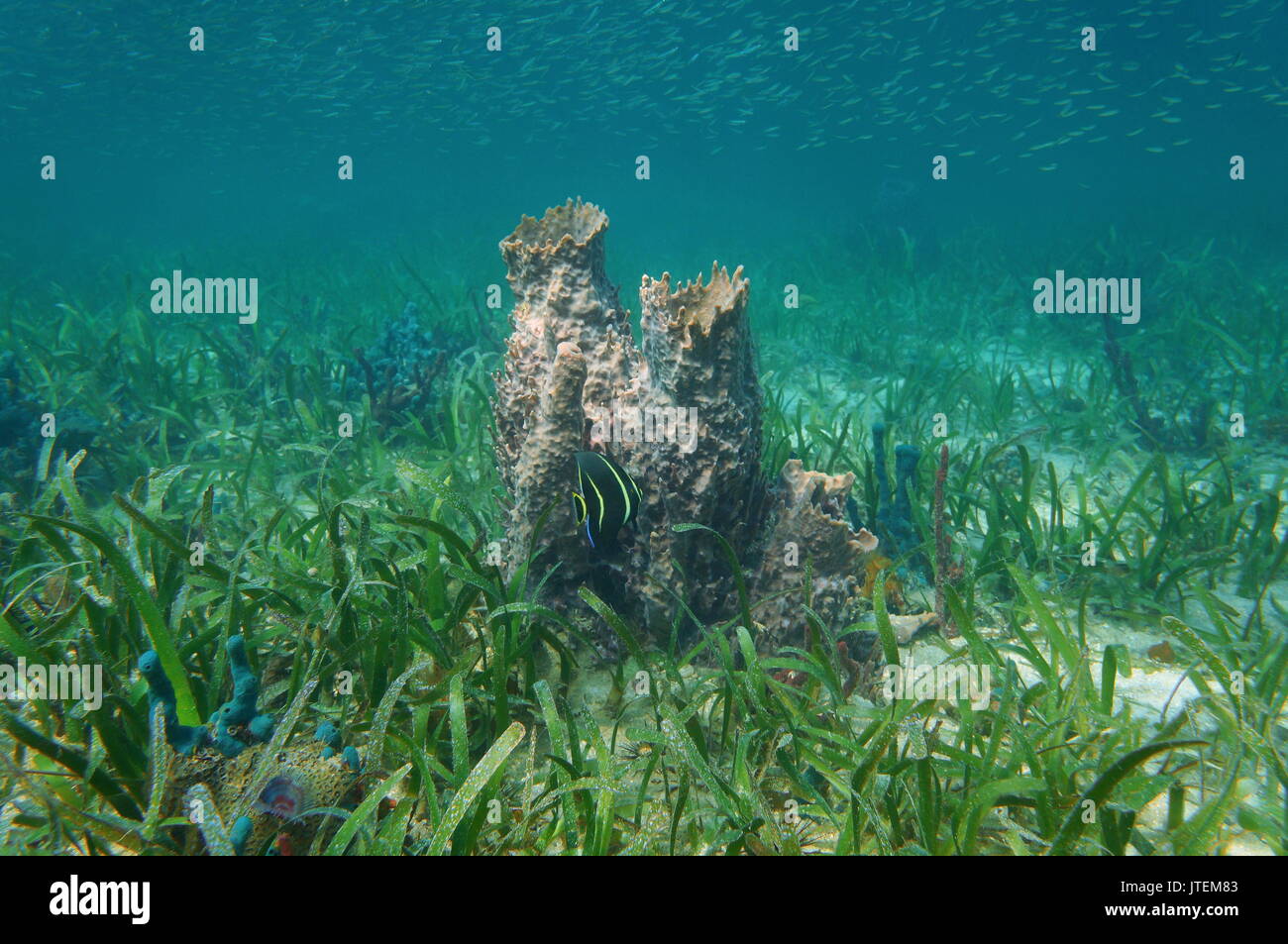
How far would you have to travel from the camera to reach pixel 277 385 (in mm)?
7418

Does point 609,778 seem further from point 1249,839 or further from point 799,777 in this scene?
point 1249,839

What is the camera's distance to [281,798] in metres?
2.07

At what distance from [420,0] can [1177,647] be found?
4079cm

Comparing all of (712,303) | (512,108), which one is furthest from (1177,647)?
(512,108)

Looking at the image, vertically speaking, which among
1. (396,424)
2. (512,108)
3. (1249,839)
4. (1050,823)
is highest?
(512,108)

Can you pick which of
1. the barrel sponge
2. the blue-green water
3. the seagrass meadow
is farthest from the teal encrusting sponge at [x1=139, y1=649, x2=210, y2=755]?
the blue-green water

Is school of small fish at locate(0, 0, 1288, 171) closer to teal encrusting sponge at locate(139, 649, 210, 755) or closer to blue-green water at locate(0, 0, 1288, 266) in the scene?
blue-green water at locate(0, 0, 1288, 266)

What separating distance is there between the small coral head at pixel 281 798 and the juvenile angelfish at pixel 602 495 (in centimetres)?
142

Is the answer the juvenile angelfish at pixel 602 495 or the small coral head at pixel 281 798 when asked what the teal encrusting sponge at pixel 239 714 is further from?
the juvenile angelfish at pixel 602 495

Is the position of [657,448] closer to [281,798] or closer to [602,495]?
[602,495]

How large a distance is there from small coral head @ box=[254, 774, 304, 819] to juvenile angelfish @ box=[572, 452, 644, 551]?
4.65ft

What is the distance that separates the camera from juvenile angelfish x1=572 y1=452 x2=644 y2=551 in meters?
2.52

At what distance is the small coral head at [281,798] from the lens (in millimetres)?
2055

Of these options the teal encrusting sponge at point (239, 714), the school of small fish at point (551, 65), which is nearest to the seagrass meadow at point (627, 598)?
the teal encrusting sponge at point (239, 714)
